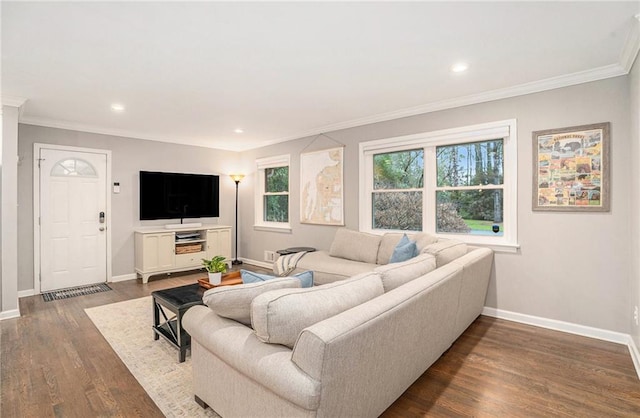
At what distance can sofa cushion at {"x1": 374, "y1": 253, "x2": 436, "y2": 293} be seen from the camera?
204 cm

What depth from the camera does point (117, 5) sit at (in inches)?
77.0

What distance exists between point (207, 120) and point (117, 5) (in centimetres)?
273

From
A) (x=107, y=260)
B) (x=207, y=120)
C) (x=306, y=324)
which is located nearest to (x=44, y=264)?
(x=107, y=260)

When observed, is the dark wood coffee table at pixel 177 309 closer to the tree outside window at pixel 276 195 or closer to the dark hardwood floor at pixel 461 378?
the dark hardwood floor at pixel 461 378

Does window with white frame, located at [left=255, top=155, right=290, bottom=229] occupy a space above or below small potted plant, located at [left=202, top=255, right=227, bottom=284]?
above

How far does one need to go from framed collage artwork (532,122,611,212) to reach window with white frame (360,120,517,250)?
237 mm

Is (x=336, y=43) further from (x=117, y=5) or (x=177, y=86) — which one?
(x=177, y=86)

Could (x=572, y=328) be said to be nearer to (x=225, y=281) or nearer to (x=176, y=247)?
(x=225, y=281)

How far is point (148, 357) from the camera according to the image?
270 centimetres

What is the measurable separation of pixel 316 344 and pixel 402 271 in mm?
1059

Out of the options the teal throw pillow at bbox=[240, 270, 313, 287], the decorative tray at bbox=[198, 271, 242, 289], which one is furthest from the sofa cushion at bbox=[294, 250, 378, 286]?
the teal throw pillow at bbox=[240, 270, 313, 287]

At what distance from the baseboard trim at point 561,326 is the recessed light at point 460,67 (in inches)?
99.4

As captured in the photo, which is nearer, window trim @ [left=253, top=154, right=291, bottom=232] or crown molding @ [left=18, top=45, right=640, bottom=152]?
crown molding @ [left=18, top=45, right=640, bottom=152]

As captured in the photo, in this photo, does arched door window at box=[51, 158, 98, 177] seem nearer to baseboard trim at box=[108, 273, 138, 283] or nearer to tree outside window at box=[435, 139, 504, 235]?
baseboard trim at box=[108, 273, 138, 283]
